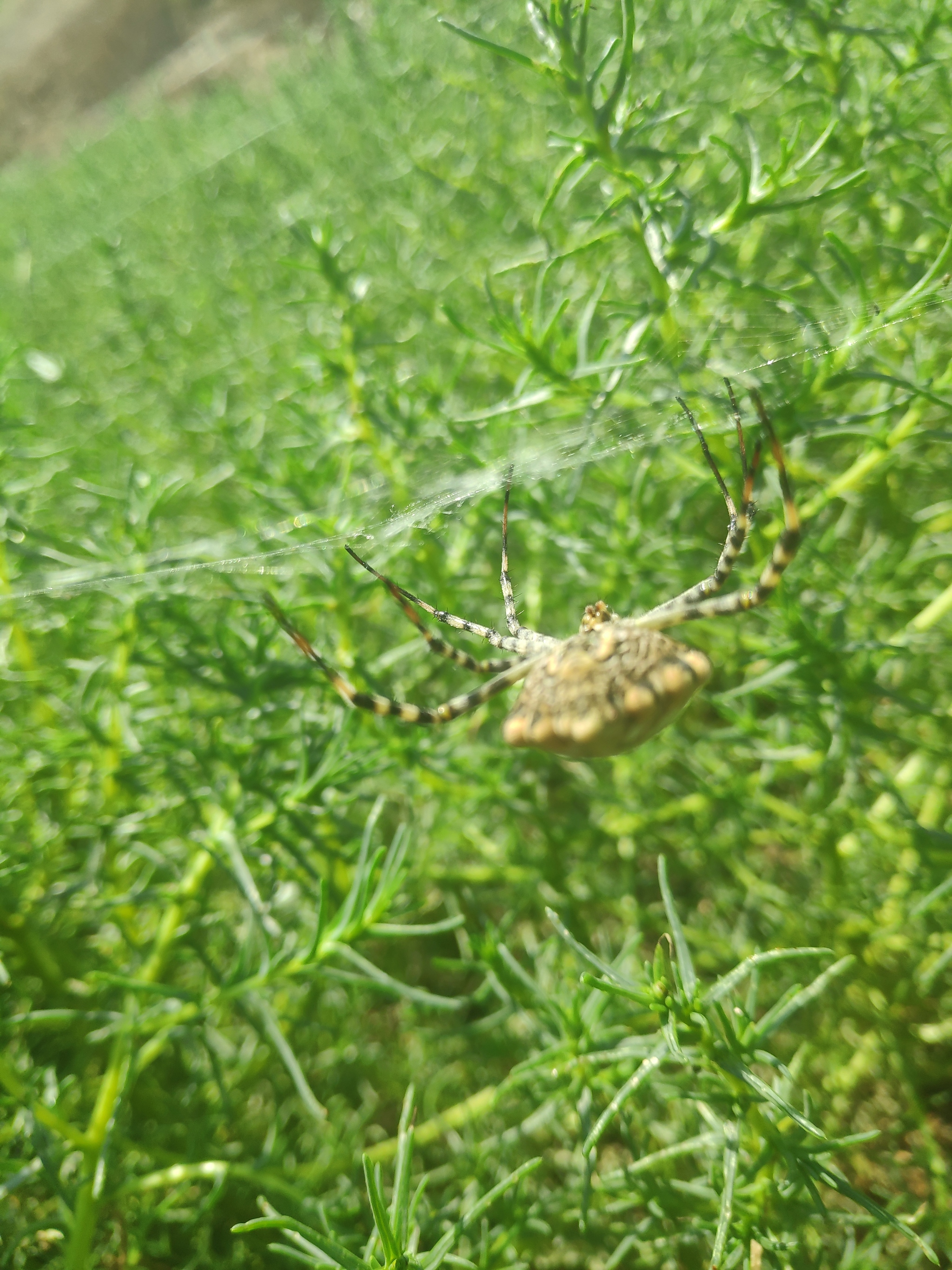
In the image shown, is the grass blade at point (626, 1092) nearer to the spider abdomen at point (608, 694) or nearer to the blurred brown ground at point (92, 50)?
the spider abdomen at point (608, 694)

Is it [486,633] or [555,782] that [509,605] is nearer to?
[486,633]

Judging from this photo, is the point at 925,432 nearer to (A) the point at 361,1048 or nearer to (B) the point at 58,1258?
(A) the point at 361,1048

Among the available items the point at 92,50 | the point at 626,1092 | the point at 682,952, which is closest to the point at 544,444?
the point at 682,952

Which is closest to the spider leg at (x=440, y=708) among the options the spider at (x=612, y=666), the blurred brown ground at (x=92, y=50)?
the spider at (x=612, y=666)

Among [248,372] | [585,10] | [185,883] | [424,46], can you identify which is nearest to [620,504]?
[585,10]

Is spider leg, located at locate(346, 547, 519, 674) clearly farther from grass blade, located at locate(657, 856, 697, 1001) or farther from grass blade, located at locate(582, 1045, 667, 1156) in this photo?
grass blade, located at locate(582, 1045, 667, 1156)

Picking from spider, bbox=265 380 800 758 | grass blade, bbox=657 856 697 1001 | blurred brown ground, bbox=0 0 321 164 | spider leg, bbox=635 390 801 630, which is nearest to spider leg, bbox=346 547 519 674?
spider, bbox=265 380 800 758
